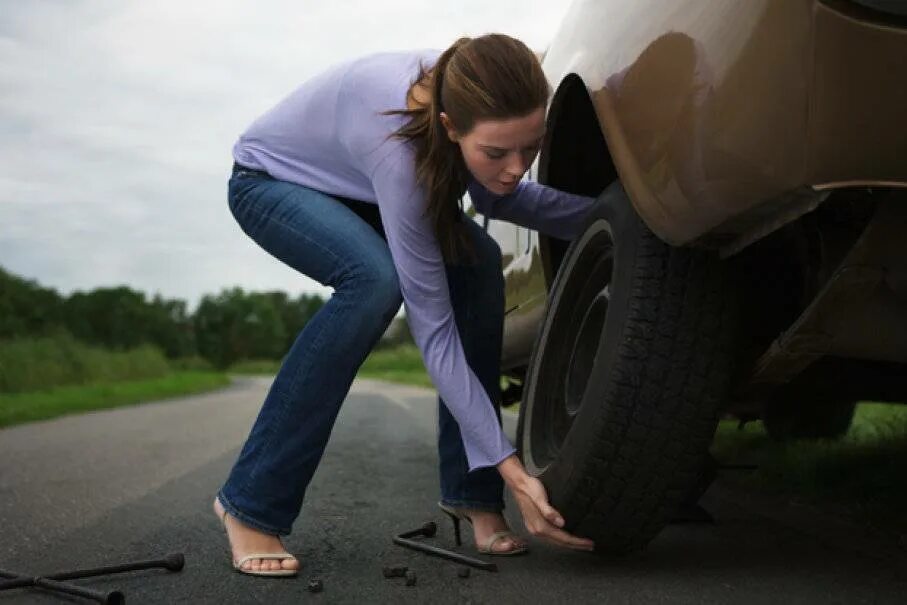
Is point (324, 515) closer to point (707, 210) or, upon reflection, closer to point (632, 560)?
point (632, 560)

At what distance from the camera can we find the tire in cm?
198

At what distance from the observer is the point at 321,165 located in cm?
245

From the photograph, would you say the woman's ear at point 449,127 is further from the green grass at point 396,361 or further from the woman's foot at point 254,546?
the green grass at point 396,361

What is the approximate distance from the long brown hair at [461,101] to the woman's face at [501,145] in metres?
0.01

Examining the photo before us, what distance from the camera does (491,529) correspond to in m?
2.56

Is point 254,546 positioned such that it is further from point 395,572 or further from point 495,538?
point 495,538

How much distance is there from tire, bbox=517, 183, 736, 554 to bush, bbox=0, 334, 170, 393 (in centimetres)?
1026

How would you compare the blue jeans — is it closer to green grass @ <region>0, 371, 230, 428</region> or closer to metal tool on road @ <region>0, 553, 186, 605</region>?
metal tool on road @ <region>0, 553, 186, 605</region>

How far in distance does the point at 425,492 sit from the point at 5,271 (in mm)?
35181

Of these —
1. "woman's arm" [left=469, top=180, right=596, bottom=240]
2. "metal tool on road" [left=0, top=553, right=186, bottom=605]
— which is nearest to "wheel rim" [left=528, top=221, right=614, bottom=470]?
"woman's arm" [left=469, top=180, right=596, bottom=240]

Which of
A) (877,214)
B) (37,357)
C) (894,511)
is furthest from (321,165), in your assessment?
(37,357)

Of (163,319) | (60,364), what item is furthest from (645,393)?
(163,319)

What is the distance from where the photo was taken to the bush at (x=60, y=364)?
1180 cm

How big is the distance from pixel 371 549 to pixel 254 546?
1.26 ft
